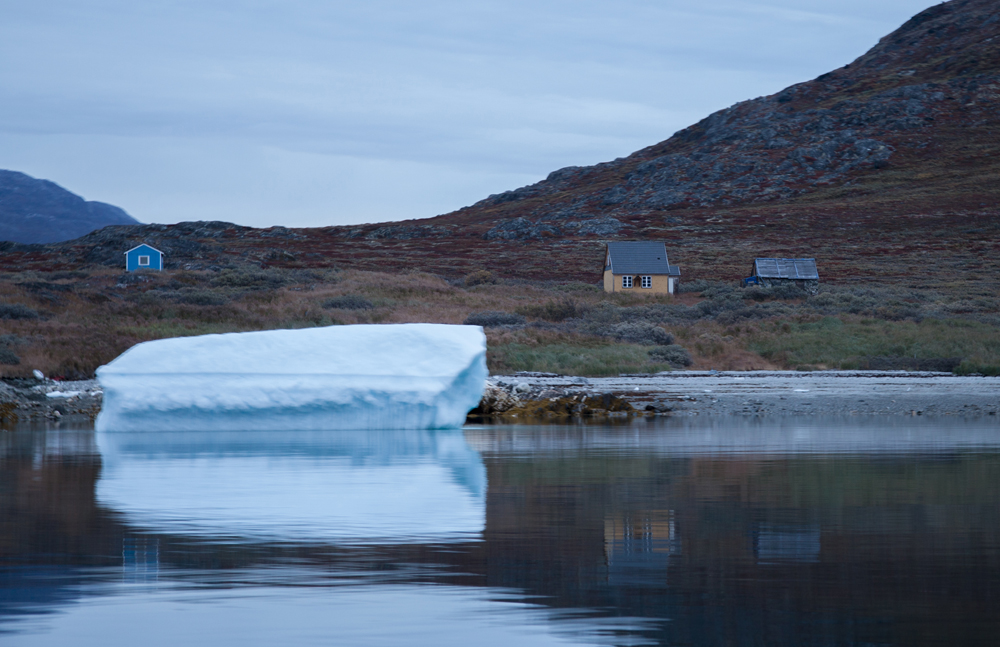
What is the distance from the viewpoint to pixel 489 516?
324 inches

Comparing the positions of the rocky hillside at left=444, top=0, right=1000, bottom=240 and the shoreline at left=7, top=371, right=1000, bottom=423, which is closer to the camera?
the shoreline at left=7, top=371, right=1000, bottom=423

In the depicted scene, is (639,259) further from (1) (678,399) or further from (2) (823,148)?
(2) (823,148)

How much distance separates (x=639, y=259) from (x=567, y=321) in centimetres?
2383

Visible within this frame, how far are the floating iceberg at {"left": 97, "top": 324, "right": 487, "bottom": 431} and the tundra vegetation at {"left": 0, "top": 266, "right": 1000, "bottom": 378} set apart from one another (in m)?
7.79

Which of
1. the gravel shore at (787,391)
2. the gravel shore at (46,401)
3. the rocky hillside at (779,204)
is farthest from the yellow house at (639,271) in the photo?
the gravel shore at (46,401)

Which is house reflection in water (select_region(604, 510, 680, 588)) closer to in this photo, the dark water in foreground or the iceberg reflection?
the dark water in foreground

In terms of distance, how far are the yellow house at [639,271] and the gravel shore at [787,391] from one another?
106ft

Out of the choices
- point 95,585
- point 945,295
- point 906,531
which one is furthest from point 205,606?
point 945,295

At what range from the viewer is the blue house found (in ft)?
219

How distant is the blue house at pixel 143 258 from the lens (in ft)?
219

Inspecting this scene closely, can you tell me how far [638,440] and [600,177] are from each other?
429 ft

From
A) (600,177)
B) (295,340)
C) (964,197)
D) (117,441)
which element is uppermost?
(600,177)

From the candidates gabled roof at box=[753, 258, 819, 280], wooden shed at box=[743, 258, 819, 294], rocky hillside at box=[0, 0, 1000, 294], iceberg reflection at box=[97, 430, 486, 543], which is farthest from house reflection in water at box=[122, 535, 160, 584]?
gabled roof at box=[753, 258, 819, 280]

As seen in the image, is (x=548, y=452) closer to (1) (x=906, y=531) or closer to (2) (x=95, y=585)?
(1) (x=906, y=531)
